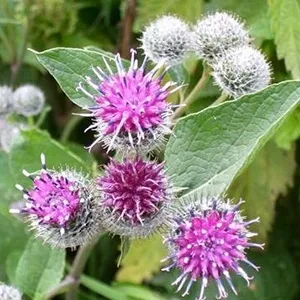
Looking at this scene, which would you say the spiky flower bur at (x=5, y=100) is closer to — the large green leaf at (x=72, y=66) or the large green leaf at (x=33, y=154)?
the large green leaf at (x=33, y=154)

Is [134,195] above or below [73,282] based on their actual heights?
above

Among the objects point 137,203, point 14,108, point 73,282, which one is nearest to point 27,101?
point 14,108

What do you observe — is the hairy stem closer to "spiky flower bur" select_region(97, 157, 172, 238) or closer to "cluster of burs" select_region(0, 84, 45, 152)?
"cluster of burs" select_region(0, 84, 45, 152)

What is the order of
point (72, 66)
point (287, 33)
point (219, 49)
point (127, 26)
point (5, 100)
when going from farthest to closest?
point (127, 26)
point (5, 100)
point (287, 33)
point (219, 49)
point (72, 66)

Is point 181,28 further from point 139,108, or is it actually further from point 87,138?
point 87,138

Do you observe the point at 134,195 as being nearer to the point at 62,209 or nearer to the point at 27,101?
the point at 62,209

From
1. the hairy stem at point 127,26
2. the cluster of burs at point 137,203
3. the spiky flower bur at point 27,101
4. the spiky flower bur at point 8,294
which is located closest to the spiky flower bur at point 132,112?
the cluster of burs at point 137,203

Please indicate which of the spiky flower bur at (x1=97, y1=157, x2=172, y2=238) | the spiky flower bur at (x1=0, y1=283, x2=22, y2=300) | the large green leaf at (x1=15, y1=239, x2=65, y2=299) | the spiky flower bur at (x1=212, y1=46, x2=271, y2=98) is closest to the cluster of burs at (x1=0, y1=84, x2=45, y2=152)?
the large green leaf at (x1=15, y1=239, x2=65, y2=299)
